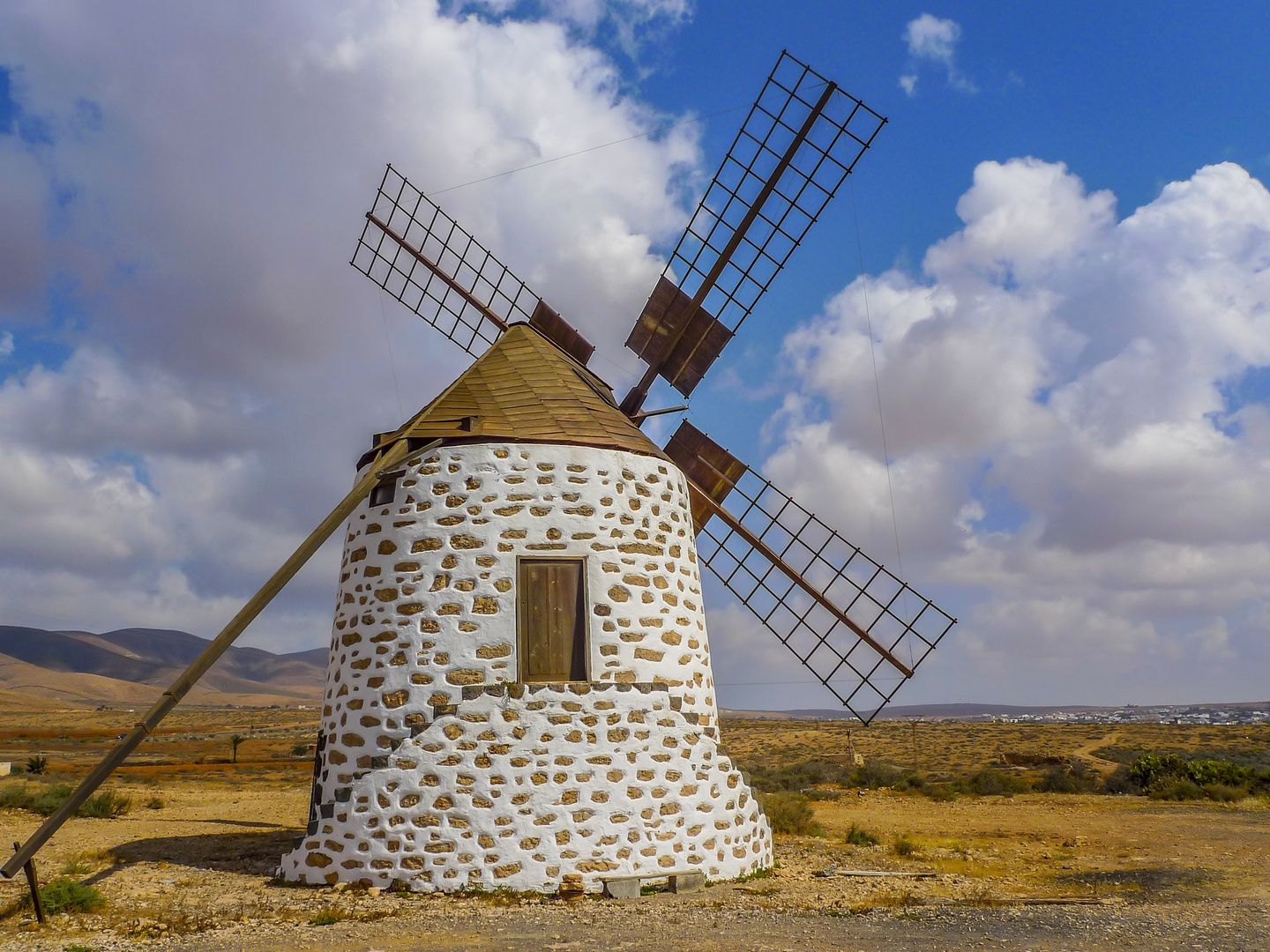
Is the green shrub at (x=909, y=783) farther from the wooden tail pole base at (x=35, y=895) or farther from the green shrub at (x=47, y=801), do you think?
the wooden tail pole base at (x=35, y=895)

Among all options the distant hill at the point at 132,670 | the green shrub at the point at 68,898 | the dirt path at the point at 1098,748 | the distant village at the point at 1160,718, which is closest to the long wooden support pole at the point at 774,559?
the green shrub at the point at 68,898

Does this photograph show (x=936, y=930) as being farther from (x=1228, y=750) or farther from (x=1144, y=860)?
(x=1228, y=750)

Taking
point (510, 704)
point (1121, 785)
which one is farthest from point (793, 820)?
point (1121, 785)

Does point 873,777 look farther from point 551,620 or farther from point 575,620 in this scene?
point 551,620

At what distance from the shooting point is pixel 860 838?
12172 millimetres

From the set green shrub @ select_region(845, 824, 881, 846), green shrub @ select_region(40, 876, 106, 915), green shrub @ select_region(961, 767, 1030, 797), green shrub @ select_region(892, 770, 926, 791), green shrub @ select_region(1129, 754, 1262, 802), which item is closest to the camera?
green shrub @ select_region(40, 876, 106, 915)

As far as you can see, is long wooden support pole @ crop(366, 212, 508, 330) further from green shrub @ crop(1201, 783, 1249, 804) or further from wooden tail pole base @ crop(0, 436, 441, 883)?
green shrub @ crop(1201, 783, 1249, 804)

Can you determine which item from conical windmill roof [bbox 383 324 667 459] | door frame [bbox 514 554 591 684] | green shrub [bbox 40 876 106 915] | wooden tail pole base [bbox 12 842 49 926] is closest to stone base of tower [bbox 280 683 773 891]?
door frame [bbox 514 554 591 684]

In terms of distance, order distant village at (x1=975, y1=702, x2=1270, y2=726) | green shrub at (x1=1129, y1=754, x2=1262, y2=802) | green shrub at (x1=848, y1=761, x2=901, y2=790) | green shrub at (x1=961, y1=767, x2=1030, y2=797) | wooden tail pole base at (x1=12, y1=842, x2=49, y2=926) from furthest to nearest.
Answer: distant village at (x1=975, y1=702, x2=1270, y2=726) < green shrub at (x1=848, y1=761, x2=901, y2=790) < green shrub at (x1=961, y1=767, x2=1030, y2=797) < green shrub at (x1=1129, y1=754, x2=1262, y2=802) < wooden tail pole base at (x1=12, y1=842, x2=49, y2=926)

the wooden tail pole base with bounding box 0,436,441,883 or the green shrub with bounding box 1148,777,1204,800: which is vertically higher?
the wooden tail pole base with bounding box 0,436,441,883

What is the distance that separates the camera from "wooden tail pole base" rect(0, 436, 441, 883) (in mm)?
7449

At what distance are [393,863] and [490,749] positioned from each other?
1300 millimetres

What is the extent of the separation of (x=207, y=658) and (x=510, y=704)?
9.16 ft

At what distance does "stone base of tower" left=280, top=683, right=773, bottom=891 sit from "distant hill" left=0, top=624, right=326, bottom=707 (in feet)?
267
